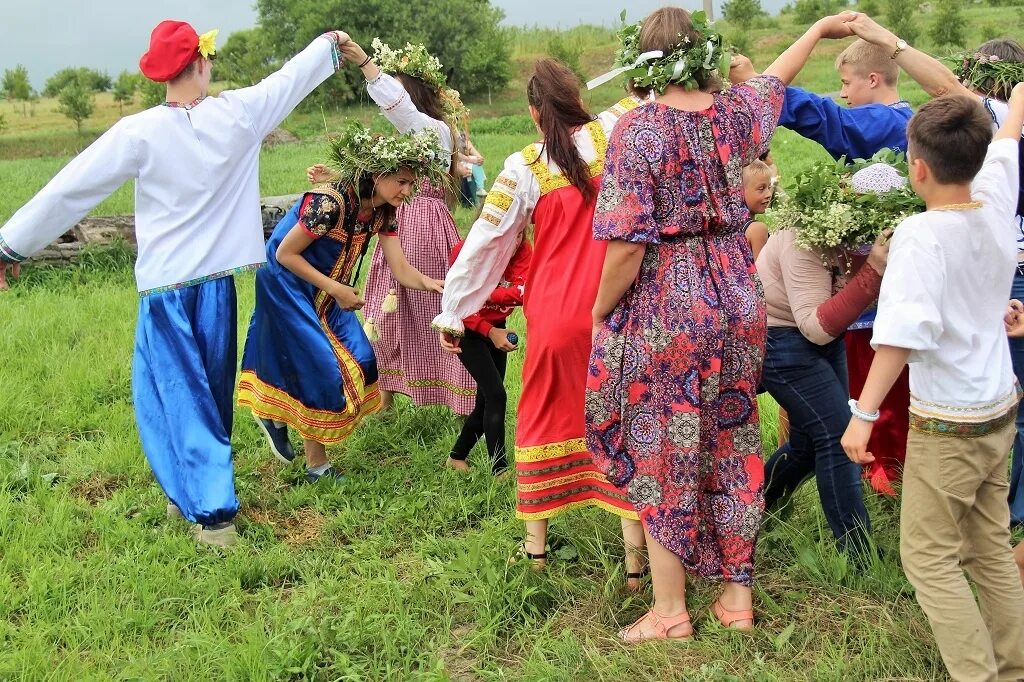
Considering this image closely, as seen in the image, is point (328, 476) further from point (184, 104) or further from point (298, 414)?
point (184, 104)

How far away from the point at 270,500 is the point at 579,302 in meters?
2.12

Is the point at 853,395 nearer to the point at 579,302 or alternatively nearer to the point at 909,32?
the point at 579,302

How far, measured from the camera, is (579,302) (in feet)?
11.3

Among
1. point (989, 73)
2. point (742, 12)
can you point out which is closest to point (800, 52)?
point (989, 73)

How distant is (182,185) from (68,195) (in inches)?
17.7

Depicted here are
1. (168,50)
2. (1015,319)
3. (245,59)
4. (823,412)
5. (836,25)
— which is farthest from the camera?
(245,59)

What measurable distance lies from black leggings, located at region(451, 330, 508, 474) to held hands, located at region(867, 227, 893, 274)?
79.8 inches

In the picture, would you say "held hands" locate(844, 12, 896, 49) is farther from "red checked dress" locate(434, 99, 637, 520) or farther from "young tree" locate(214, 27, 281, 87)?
"young tree" locate(214, 27, 281, 87)

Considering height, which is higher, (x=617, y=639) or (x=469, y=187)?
(x=469, y=187)

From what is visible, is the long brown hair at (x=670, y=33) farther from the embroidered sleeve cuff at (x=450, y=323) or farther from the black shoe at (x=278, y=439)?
the black shoe at (x=278, y=439)

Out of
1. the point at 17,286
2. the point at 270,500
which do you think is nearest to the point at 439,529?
the point at 270,500

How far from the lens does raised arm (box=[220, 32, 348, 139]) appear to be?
4.31 meters

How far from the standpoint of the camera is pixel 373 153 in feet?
14.7

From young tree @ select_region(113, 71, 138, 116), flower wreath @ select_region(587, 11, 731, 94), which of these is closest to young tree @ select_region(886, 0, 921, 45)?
young tree @ select_region(113, 71, 138, 116)
